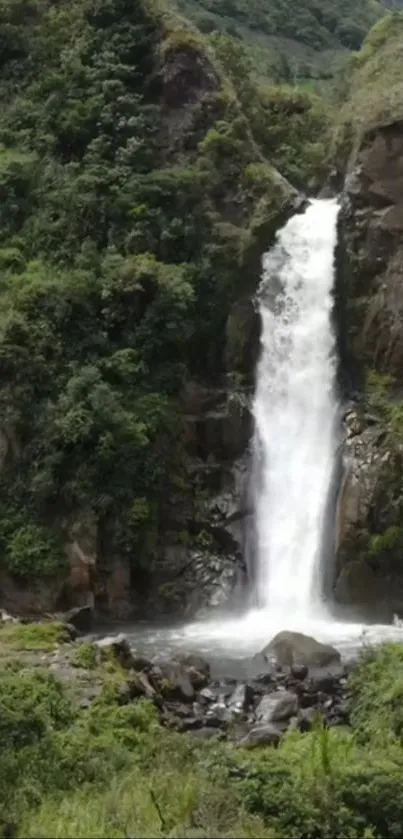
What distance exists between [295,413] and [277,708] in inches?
542

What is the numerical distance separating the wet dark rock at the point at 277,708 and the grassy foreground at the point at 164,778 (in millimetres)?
2120

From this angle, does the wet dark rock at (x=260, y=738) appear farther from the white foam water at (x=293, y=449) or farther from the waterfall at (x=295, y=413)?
the waterfall at (x=295, y=413)

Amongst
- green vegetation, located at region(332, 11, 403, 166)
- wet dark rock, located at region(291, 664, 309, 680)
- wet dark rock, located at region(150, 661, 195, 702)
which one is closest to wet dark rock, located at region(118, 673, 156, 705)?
wet dark rock, located at region(150, 661, 195, 702)

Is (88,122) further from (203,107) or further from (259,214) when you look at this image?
(259,214)

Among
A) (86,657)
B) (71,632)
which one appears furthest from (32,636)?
(86,657)

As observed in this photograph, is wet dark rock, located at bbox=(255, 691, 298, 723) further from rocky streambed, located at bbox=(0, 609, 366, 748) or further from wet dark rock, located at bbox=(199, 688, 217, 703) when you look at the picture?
wet dark rock, located at bbox=(199, 688, 217, 703)

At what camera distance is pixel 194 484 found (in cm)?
2762

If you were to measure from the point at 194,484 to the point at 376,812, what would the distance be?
1756 centimetres

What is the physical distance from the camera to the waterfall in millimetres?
26094

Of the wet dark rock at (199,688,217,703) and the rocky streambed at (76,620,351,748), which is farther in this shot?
the wet dark rock at (199,688,217,703)

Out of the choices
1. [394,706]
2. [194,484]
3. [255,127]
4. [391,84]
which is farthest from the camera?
[255,127]

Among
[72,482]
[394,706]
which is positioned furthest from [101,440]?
[394,706]

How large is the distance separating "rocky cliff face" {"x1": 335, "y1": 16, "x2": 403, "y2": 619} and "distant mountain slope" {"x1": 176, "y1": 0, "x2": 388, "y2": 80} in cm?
2053

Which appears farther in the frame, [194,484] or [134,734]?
[194,484]
